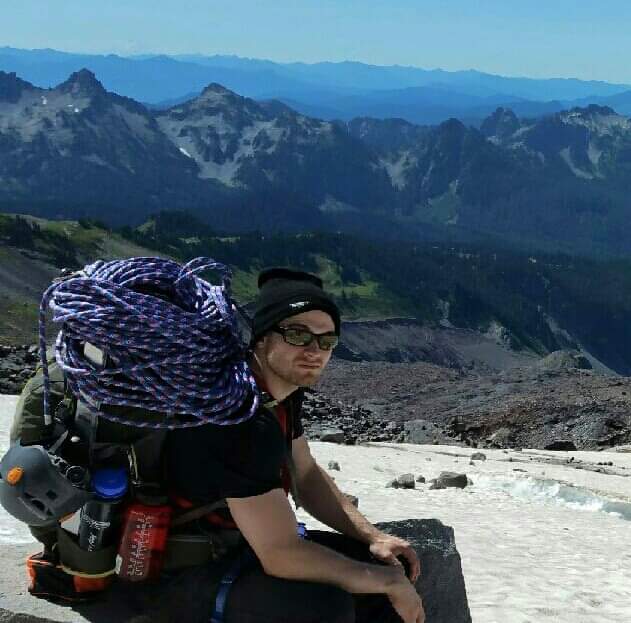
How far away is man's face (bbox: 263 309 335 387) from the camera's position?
214 inches

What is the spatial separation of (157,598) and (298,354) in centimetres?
168

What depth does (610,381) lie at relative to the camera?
52000 mm

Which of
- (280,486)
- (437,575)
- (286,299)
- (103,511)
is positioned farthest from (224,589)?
(437,575)

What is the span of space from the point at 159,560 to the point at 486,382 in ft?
170

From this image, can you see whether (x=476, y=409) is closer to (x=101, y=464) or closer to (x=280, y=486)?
(x=280, y=486)

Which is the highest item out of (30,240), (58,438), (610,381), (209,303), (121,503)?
(209,303)

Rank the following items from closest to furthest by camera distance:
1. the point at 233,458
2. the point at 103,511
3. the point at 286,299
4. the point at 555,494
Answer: the point at 233,458 < the point at 103,511 < the point at 286,299 < the point at 555,494

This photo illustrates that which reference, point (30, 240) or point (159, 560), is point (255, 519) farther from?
point (30, 240)

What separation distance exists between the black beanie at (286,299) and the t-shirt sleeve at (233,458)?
0.62 m

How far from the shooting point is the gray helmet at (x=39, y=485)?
5031 mm

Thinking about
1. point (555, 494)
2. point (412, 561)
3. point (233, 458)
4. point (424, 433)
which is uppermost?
point (233, 458)

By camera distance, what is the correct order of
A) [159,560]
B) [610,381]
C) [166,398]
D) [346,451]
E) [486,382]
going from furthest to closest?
[486,382], [610,381], [346,451], [159,560], [166,398]

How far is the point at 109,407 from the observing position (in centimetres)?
516

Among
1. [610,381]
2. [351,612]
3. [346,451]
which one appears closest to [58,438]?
[351,612]
